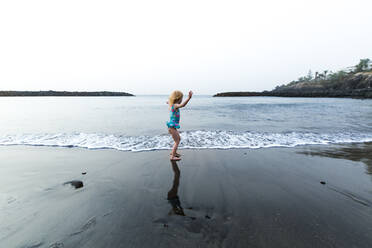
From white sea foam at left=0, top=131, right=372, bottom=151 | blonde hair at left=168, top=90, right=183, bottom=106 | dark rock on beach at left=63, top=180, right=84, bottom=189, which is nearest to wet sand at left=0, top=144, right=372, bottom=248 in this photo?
dark rock on beach at left=63, top=180, right=84, bottom=189

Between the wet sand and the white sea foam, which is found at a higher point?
the white sea foam

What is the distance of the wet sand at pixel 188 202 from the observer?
6.80ft

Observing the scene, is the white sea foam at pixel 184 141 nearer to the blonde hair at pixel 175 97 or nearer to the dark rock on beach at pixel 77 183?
the blonde hair at pixel 175 97

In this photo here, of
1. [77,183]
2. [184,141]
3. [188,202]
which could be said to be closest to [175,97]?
[184,141]

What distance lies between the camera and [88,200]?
2.94 m

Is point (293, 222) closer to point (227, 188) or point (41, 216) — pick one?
point (227, 188)

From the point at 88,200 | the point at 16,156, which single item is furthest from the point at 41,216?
the point at 16,156

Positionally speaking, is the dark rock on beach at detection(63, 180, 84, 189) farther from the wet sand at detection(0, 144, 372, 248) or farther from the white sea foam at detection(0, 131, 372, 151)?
the white sea foam at detection(0, 131, 372, 151)

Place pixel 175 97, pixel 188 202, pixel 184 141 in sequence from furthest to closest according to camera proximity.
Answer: pixel 184 141, pixel 175 97, pixel 188 202

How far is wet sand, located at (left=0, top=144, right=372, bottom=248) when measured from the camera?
2.07 metres

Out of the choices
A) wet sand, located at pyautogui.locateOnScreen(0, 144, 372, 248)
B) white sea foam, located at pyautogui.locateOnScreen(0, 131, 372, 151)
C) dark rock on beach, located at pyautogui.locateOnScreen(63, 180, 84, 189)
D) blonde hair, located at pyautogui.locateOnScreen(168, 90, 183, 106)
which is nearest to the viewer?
wet sand, located at pyautogui.locateOnScreen(0, 144, 372, 248)

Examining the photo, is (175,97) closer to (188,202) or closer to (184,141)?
(184,141)

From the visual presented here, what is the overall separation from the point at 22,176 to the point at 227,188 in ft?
16.8

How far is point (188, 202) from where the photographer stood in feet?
9.29
